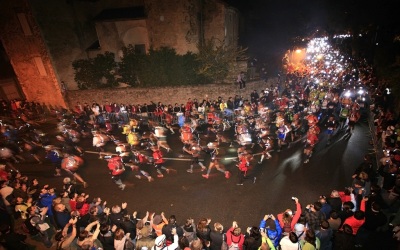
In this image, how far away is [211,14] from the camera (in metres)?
20.5

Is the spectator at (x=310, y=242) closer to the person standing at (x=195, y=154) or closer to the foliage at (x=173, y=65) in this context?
the person standing at (x=195, y=154)

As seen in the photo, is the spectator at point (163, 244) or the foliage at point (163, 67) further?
the foliage at point (163, 67)

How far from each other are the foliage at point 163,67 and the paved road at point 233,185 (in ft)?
29.6

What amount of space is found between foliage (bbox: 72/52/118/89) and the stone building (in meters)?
1.44

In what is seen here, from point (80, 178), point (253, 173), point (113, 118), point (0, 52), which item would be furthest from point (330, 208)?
point (0, 52)

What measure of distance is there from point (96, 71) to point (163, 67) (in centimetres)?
604

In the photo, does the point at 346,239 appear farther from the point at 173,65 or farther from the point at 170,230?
the point at 173,65

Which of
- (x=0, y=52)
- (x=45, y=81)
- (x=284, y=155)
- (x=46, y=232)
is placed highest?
(x=0, y=52)

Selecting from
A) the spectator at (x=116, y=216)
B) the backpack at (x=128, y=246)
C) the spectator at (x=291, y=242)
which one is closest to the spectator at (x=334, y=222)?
the spectator at (x=291, y=242)

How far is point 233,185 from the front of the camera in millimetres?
10469

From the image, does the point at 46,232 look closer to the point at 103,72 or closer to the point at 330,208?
the point at 330,208

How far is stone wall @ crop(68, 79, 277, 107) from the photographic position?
19.5m

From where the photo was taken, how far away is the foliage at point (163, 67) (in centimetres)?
1989

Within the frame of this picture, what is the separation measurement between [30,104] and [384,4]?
96.8ft
